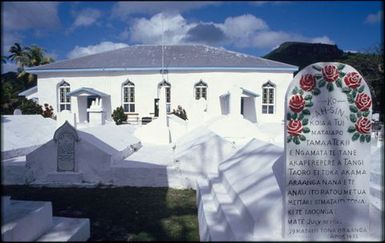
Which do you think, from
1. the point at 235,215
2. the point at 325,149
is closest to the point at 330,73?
the point at 325,149

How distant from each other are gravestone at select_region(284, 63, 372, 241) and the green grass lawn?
165 centimetres

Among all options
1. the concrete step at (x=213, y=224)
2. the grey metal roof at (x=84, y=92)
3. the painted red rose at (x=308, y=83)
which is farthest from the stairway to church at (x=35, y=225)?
the grey metal roof at (x=84, y=92)

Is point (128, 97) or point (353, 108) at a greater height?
point (128, 97)

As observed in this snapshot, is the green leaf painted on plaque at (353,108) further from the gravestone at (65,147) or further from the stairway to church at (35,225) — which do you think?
the gravestone at (65,147)

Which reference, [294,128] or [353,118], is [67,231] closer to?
[294,128]

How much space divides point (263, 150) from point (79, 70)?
2126cm

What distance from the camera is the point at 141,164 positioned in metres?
7.68

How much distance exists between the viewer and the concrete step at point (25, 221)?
11.0ft

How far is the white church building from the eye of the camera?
920 inches

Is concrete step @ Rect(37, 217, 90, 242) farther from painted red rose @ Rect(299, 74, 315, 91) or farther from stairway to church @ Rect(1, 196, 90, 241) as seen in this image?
painted red rose @ Rect(299, 74, 315, 91)

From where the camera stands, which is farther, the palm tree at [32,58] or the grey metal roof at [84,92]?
the palm tree at [32,58]

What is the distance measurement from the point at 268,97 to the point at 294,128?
21.1m

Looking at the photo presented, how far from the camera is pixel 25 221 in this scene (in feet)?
11.5

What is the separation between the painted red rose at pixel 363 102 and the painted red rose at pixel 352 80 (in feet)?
0.39
